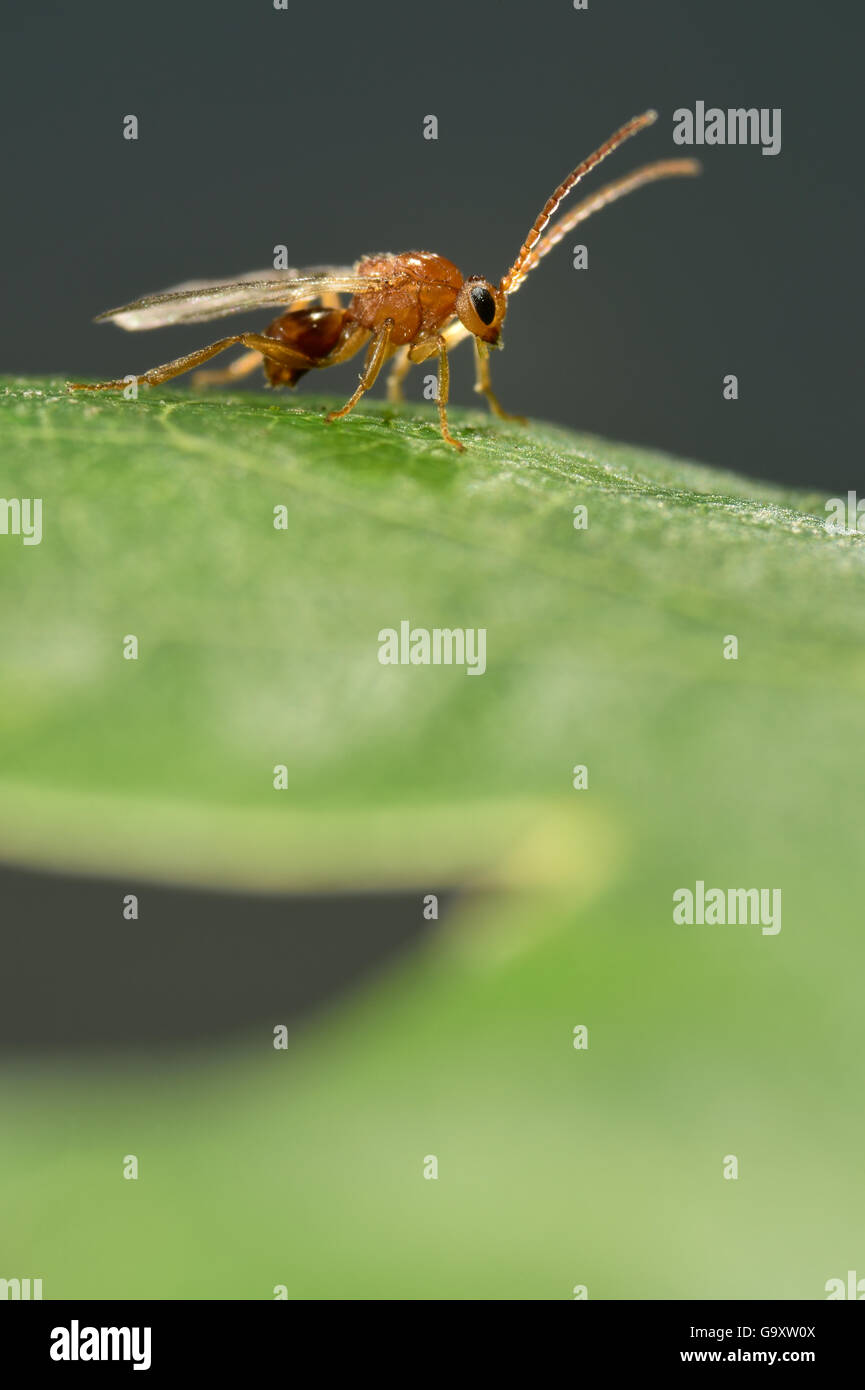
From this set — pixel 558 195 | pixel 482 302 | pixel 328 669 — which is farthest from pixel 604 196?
pixel 328 669

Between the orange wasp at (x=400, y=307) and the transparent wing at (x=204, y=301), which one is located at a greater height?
the orange wasp at (x=400, y=307)

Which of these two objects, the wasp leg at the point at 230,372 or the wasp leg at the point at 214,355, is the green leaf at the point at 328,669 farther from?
the wasp leg at the point at 230,372

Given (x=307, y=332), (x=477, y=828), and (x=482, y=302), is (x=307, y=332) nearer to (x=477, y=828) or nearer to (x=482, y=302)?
(x=482, y=302)

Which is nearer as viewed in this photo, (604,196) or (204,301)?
(204,301)

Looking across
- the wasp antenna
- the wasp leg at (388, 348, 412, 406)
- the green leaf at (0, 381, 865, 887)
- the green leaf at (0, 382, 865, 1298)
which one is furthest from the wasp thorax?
the green leaf at (0, 381, 865, 887)

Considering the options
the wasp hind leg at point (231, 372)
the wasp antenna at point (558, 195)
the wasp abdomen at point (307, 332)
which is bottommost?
the wasp abdomen at point (307, 332)

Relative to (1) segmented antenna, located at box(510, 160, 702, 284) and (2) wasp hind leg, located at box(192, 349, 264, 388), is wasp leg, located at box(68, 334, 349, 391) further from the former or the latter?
(1) segmented antenna, located at box(510, 160, 702, 284)

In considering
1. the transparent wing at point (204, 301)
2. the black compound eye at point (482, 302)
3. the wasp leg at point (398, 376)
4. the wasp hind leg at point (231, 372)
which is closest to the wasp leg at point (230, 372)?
the wasp hind leg at point (231, 372)
